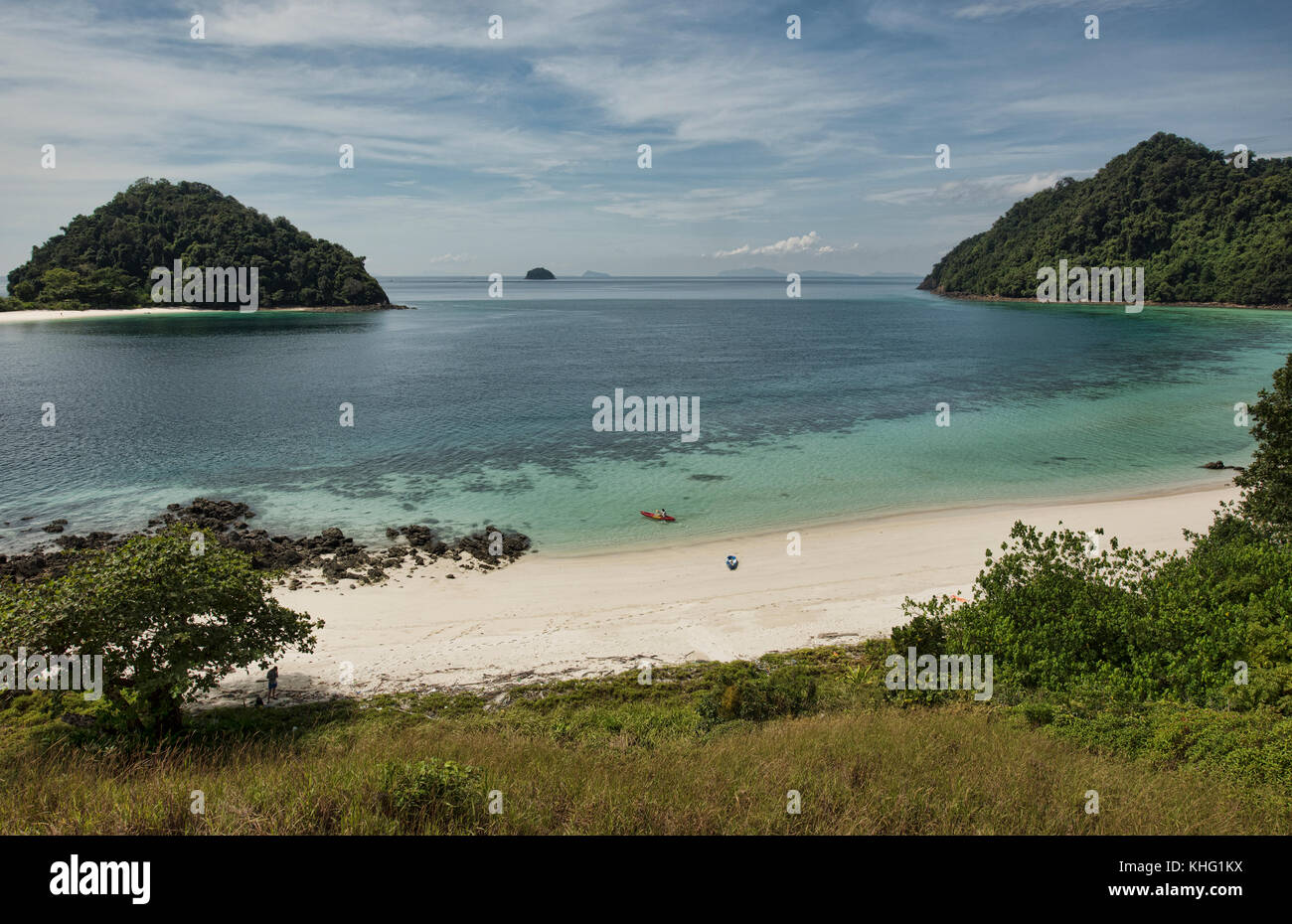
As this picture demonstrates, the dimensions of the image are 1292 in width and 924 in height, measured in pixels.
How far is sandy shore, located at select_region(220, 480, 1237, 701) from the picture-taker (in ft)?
62.3

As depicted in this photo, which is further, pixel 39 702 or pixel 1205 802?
pixel 39 702

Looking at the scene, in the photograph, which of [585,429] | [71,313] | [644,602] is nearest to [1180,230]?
[585,429]

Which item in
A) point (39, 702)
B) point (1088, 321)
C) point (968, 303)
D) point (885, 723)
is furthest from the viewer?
point (968, 303)

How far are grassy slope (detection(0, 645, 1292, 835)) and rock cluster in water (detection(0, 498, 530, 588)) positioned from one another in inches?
454

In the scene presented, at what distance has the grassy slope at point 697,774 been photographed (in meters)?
6.50

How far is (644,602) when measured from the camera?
77.9ft

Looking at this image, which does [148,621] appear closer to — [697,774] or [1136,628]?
[697,774]

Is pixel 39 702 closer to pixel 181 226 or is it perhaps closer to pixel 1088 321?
pixel 1088 321


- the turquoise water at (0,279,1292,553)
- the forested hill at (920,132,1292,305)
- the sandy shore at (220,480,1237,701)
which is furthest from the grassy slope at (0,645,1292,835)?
the forested hill at (920,132,1292,305)

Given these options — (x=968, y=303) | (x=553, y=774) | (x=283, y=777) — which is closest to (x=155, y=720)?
(x=283, y=777)

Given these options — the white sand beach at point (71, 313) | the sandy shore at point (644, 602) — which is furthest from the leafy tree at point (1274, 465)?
the white sand beach at point (71, 313)

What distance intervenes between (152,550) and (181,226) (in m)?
167

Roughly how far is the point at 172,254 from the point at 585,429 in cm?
13800

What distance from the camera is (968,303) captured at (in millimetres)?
192375
